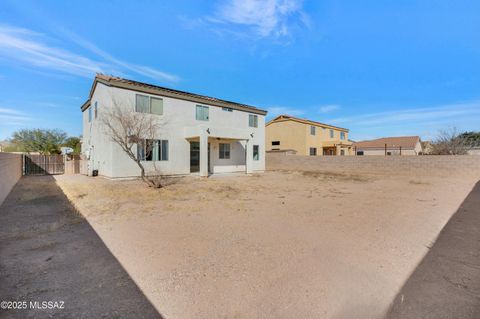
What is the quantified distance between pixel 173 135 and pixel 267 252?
1322 centimetres

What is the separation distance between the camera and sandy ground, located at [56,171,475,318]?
254 cm

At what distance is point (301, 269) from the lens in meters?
3.29

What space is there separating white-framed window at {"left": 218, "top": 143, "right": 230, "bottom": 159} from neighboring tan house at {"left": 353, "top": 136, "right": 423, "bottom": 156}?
26620mm

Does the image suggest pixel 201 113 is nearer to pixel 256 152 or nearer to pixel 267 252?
pixel 256 152

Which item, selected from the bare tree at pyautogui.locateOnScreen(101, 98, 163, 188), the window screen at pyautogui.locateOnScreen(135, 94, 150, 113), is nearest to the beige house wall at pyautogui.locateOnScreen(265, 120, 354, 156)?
the bare tree at pyautogui.locateOnScreen(101, 98, 163, 188)

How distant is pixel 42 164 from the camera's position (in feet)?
59.6

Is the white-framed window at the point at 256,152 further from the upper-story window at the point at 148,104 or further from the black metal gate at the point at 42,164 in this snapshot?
the black metal gate at the point at 42,164

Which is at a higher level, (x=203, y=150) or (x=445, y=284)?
(x=203, y=150)

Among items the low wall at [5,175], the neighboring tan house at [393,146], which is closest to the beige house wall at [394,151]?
the neighboring tan house at [393,146]

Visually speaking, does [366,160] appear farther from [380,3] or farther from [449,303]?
[449,303]

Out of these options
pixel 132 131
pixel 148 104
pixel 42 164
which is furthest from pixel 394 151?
pixel 42 164

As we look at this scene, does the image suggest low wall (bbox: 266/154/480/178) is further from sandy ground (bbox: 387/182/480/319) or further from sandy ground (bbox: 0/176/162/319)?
sandy ground (bbox: 0/176/162/319)

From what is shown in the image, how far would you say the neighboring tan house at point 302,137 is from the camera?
3000 cm

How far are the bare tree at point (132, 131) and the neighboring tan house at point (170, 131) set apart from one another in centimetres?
28
